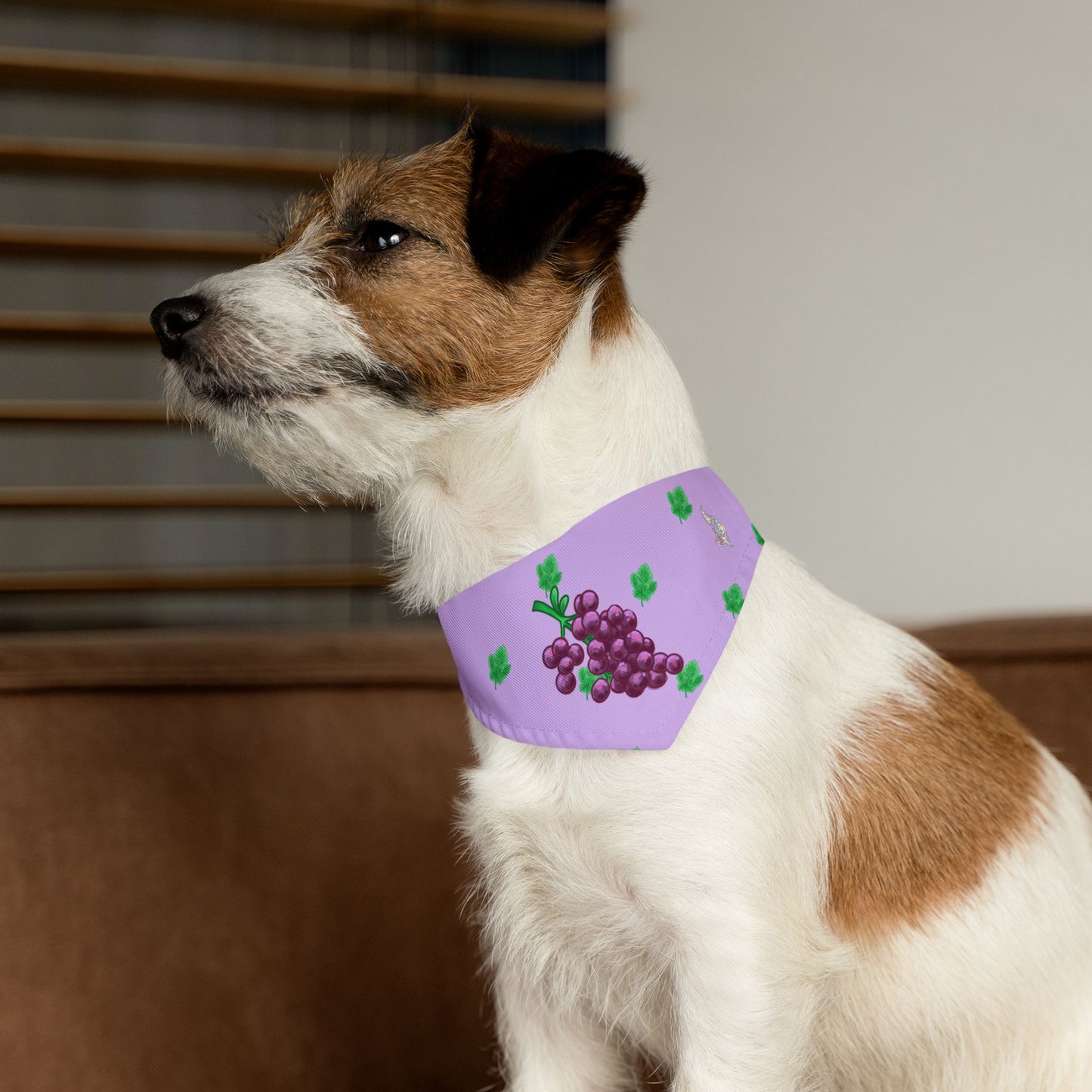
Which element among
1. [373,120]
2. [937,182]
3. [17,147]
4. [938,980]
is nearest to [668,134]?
[937,182]

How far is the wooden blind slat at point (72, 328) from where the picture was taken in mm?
3793

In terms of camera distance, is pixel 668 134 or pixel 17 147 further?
pixel 17 147

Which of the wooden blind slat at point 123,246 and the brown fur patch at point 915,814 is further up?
the wooden blind slat at point 123,246

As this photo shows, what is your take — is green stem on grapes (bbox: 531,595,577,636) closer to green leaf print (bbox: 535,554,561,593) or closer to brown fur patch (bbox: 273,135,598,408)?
green leaf print (bbox: 535,554,561,593)

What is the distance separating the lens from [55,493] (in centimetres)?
384

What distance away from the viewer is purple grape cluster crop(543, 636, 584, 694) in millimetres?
999

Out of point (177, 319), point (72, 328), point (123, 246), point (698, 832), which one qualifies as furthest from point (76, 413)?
point (698, 832)

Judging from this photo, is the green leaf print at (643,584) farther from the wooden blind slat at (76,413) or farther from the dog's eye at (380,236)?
the wooden blind slat at (76,413)

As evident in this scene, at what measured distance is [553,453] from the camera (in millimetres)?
1022

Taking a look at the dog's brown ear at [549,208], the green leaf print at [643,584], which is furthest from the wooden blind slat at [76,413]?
the green leaf print at [643,584]

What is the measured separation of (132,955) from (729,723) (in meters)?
0.84

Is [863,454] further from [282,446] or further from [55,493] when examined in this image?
[55,493]

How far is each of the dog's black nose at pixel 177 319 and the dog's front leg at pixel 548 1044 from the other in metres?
0.69

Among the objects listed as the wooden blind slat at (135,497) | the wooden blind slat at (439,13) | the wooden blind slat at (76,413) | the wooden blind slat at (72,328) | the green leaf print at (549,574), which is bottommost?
the wooden blind slat at (135,497)
